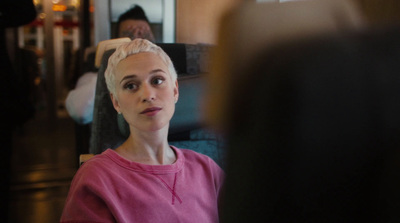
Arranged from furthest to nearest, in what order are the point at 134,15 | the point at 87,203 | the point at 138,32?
the point at 134,15, the point at 138,32, the point at 87,203

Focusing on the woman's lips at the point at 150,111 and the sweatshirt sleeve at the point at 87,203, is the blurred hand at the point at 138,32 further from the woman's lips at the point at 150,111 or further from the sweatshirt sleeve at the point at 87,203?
the sweatshirt sleeve at the point at 87,203

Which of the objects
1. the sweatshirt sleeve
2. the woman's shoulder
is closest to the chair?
the woman's shoulder

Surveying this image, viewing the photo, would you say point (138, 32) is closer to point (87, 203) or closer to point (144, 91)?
point (144, 91)

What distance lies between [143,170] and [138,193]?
0.06 metres

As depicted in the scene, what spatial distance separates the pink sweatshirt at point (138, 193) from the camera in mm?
730

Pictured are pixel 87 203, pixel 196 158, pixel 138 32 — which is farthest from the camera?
pixel 138 32

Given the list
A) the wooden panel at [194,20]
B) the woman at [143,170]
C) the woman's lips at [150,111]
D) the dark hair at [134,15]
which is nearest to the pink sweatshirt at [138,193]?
the woman at [143,170]

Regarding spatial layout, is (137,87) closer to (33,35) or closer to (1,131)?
(1,131)

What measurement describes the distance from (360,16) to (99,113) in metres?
0.72

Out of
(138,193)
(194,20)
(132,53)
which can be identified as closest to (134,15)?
(194,20)

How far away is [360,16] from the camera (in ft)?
1.48

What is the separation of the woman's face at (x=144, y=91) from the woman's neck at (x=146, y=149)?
24mm

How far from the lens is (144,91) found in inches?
30.9

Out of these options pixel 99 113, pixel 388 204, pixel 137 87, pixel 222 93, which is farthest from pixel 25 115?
pixel 388 204
